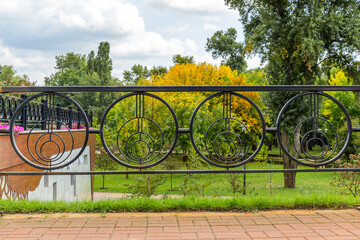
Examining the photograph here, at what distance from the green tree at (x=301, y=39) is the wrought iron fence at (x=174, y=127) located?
161cm

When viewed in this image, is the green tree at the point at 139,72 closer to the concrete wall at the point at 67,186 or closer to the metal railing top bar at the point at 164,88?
the concrete wall at the point at 67,186

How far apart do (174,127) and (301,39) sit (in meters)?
9.62

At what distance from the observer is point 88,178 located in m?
22.5

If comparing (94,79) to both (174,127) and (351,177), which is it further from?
(351,177)

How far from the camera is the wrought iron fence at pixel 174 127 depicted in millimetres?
3371

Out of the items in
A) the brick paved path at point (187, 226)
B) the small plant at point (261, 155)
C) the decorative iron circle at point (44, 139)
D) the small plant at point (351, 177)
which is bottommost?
the small plant at point (261, 155)

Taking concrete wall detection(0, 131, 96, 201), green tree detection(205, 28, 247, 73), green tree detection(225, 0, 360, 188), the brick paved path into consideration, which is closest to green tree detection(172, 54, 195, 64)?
green tree detection(205, 28, 247, 73)

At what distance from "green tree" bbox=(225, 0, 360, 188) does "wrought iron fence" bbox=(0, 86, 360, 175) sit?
5.27 ft

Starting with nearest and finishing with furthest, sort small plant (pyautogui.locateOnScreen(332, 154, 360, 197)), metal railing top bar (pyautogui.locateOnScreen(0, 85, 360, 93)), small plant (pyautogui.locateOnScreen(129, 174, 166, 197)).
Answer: metal railing top bar (pyautogui.locateOnScreen(0, 85, 360, 93)) → small plant (pyautogui.locateOnScreen(332, 154, 360, 197)) → small plant (pyautogui.locateOnScreen(129, 174, 166, 197))

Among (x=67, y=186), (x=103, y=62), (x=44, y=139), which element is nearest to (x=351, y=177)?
(x=44, y=139)

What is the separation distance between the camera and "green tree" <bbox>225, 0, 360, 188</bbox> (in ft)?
65.2

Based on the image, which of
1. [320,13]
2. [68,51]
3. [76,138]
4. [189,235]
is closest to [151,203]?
[189,235]

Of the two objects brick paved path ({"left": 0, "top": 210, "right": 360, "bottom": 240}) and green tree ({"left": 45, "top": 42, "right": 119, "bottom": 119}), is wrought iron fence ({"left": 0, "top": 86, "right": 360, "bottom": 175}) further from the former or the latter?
green tree ({"left": 45, "top": 42, "right": 119, "bottom": 119})

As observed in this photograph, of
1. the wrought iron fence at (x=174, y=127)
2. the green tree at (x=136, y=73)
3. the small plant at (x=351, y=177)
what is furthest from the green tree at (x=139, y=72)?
the small plant at (x=351, y=177)
